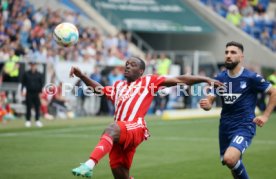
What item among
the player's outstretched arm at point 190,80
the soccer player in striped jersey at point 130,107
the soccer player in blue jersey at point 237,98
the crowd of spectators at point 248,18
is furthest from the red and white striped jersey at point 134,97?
the crowd of spectators at point 248,18

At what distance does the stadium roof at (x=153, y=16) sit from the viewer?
37.6 metres

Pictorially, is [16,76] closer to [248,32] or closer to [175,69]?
[175,69]

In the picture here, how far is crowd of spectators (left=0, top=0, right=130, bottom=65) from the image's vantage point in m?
27.4

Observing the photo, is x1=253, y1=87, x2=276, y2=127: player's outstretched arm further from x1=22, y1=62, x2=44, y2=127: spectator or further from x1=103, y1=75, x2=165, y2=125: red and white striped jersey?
x1=22, y1=62, x2=44, y2=127: spectator

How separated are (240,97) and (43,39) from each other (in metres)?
19.2

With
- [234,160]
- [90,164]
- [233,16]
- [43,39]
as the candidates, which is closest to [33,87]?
[43,39]

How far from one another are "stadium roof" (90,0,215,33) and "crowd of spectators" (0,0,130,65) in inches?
168

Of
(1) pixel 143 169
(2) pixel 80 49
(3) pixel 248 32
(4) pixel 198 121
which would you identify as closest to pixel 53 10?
(2) pixel 80 49

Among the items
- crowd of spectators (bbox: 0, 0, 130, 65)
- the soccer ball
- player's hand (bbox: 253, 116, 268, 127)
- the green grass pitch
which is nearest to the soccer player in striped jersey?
player's hand (bbox: 253, 116, 268, 127)

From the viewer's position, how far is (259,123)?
994 centimetres

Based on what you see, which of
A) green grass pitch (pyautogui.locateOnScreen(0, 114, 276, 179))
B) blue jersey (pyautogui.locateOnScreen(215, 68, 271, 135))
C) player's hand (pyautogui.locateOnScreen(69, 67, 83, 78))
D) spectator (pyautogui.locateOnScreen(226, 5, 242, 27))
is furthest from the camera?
spectator (pyautogui.locateOnScreen(226, 5, 242, 27))

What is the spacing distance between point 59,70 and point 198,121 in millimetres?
5909

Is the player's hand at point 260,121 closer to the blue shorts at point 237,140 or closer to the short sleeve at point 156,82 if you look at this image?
the blue shorts at point 237,140

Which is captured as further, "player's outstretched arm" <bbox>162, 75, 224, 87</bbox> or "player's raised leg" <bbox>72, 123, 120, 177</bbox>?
"player's outstretched arm" <bbox>162, 75, 224, 87</bbox>
